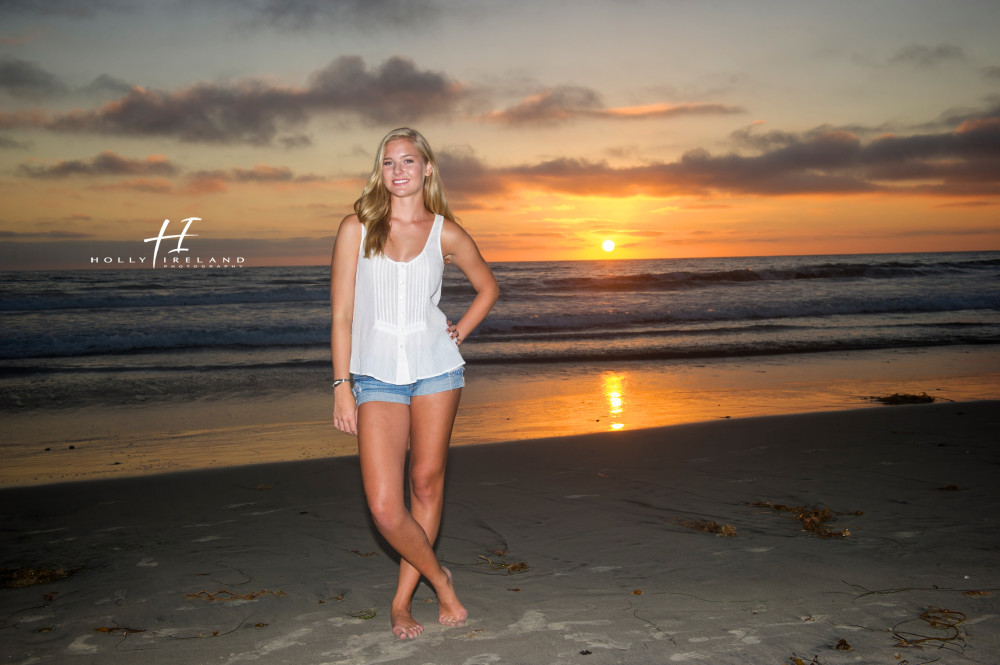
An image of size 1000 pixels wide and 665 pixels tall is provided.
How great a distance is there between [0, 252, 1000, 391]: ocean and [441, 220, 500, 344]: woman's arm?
9.07 m

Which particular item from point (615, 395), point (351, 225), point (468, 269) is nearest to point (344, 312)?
point (351, 225)

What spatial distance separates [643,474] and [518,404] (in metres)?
3.67

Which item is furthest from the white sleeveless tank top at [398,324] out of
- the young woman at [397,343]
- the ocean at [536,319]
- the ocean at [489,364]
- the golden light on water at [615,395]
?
the ocean at [536,319]

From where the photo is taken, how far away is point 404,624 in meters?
3.19

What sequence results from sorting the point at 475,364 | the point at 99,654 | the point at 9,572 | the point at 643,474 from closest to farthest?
the point at 99,654 → the point at 9,572 → the point at 643,474 → the point at 475,364

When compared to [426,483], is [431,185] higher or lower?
higher

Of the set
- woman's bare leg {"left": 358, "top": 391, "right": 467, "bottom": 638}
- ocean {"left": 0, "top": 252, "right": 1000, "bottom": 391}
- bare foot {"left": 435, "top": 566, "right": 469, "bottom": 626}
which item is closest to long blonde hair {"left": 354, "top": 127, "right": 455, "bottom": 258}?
woman's bare leg {"left": 358, "top": 391, "right": 467, "bottom": 638}

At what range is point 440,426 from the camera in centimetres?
313

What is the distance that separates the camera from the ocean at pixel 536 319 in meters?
Answer: 15.1

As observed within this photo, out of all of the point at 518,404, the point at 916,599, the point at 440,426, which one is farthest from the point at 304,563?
A: the point at 518,404

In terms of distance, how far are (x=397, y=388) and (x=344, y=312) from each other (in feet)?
1.21

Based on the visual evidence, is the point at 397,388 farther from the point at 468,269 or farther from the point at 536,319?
the point at 536,319

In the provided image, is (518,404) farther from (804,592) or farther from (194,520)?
(804,592)

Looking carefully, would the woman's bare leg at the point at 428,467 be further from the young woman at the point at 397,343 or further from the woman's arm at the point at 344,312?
the woman's arm at the point at 344,312
